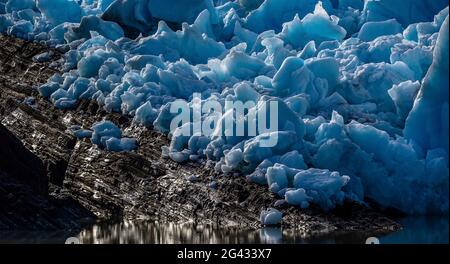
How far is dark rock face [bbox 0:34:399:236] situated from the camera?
35.4ft

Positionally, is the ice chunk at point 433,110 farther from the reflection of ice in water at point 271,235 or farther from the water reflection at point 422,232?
the reflection of ice in water at point 271,235

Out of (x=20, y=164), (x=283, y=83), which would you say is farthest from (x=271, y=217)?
(x=20, y=164)

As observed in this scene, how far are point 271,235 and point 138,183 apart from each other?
238 centimetres

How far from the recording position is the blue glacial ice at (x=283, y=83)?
11234mm

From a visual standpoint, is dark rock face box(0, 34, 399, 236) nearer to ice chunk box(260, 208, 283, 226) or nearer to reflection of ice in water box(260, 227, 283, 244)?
ice chunk box(260, 208, 283, 226)

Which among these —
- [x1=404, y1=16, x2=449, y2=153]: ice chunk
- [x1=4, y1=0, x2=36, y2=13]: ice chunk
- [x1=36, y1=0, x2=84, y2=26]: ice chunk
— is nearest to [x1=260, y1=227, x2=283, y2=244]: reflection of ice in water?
[x1=404, y1=16, x2=449, y2=153]: ice chunk

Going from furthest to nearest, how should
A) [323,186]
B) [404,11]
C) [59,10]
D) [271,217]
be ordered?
[59,10], [404,11], [323,186], [271,217]

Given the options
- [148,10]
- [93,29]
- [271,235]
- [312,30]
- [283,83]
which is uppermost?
[148,10]

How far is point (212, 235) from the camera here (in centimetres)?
1031

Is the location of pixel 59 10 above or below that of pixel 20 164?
above

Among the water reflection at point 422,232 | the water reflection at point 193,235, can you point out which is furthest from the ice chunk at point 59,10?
the water reflection at point 422,232

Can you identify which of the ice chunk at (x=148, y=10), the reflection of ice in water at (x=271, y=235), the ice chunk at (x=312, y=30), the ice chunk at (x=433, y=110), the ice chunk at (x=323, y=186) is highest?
the ice chunk at (x=148, y=10)

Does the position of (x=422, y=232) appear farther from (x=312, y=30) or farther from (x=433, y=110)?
(x=312, y=30)

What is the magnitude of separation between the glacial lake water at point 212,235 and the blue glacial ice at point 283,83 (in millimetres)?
477
